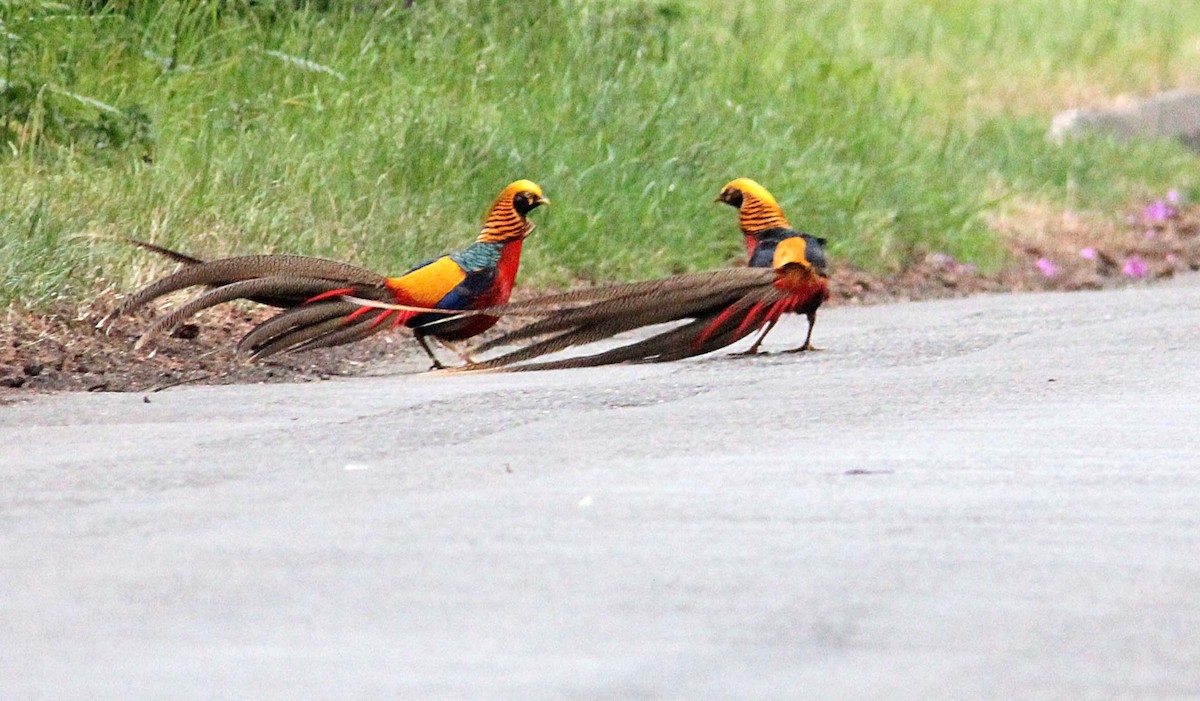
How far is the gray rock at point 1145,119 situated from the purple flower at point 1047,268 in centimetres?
354

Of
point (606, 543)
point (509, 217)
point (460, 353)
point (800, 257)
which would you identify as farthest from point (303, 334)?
point (606, 543)

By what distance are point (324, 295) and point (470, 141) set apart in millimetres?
3394

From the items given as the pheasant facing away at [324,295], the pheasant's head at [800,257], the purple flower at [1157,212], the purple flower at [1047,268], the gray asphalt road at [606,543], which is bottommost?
the purple flower at [1157,212]

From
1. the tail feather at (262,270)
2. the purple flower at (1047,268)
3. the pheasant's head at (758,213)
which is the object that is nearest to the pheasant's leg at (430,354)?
the tail feather at (262,270)

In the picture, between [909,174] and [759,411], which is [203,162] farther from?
[909,174]

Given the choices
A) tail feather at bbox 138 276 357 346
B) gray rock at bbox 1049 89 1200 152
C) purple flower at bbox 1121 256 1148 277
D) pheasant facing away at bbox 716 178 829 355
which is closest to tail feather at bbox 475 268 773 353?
pheasant facing away at bbox 716 178 829 355

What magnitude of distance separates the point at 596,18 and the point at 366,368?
5.44 meters

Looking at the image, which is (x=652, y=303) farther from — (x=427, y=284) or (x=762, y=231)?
(x=762, y=231)

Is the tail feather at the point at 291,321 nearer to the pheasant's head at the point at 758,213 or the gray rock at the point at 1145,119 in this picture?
the pheasant's head at the point at 758,213

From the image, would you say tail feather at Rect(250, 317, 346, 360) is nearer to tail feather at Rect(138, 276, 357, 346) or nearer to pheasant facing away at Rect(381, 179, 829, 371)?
tail feather at Rect(138, 276, 357, 346)

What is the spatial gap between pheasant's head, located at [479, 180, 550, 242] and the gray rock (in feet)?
28.4

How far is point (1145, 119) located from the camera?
1653 cm

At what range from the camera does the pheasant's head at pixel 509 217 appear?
7164mm

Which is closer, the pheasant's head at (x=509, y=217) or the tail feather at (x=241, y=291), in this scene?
the tail feather at (x=241, y=291)
